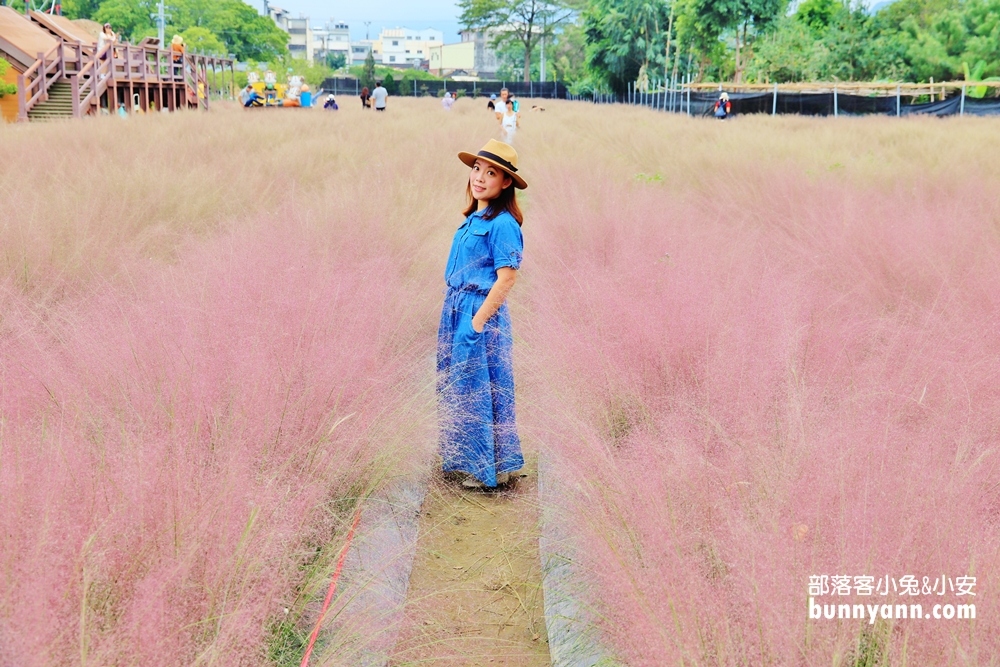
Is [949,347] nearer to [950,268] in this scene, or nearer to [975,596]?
[950,268]

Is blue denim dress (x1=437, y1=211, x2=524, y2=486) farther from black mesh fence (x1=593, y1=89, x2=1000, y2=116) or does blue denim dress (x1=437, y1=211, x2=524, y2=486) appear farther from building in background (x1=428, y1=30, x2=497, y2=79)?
building in background (x1=428, y1=30, x2=497, y2=79)

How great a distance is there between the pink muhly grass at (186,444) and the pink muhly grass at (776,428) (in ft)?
2.51

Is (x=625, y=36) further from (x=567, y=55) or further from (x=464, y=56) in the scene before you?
(x=464, y=56)

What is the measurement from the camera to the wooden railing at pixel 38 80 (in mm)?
18031

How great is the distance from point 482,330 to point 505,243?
36 centimetres

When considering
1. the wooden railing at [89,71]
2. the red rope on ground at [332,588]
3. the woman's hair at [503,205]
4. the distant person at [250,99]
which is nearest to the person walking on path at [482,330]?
the woman's hair at [503,205]

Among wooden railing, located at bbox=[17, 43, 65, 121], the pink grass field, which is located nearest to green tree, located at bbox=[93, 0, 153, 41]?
wooden railing, located at bbox=[17, 43, 65, 121]

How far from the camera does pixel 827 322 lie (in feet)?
13.5

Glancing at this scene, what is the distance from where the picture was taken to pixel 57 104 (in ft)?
63.8

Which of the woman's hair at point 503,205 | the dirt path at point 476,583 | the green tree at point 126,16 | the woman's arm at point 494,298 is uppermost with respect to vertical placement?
the green tree at point 126,16

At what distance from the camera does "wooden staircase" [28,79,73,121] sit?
18891 mm

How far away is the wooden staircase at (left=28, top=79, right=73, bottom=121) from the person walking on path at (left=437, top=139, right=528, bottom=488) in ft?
58.5

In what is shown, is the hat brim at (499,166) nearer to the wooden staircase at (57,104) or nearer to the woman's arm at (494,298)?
the woman's arm at (494,298)

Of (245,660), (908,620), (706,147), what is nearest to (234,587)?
→ (245,660)
